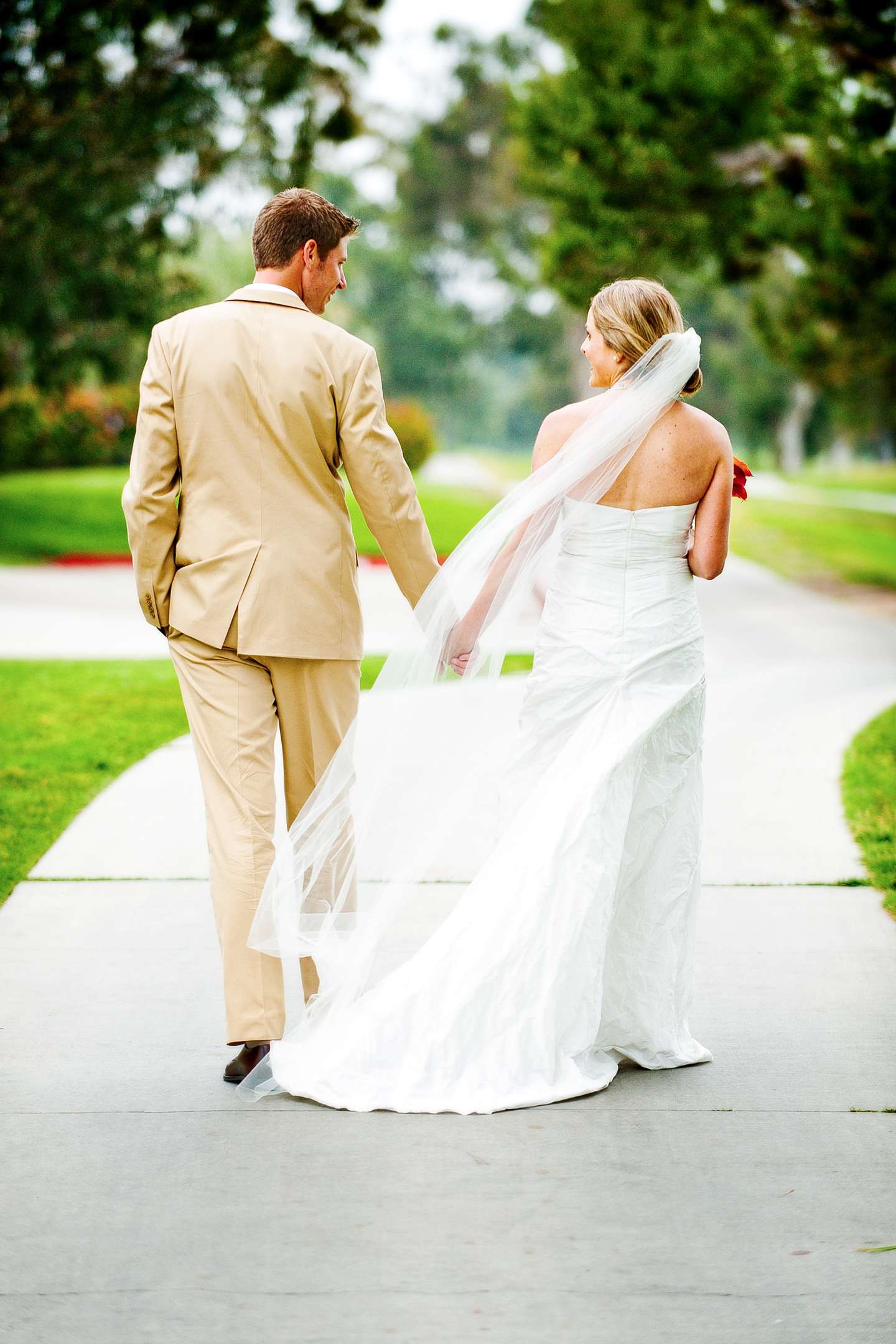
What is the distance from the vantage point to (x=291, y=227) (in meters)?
4.01

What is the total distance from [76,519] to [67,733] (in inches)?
564

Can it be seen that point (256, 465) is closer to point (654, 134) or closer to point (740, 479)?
point (740, 479)

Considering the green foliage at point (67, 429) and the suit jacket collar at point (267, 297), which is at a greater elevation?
the suit jacket collar at point (267, 297)

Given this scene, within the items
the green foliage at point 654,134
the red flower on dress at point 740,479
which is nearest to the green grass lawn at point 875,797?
the red flower on dress at point 740,479

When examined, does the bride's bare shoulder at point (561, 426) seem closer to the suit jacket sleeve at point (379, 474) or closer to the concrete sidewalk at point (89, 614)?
the suit jacket sleeve at point (379, 474)

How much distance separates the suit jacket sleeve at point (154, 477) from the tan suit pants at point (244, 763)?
9.1 inches

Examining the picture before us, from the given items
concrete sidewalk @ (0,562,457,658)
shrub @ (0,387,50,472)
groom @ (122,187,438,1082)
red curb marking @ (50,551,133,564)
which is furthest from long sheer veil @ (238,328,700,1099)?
shrub @ (0,387,50,472)

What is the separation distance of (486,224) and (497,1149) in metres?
51.0

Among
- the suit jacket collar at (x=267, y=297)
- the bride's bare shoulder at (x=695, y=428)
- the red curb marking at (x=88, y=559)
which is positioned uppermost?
the suit jacket collar at (x=267, y=297)

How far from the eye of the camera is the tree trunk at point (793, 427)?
6256 cm

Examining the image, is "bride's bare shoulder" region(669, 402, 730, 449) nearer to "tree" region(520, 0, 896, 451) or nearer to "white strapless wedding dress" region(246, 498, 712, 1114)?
"white strapless wedding dress" region(246, 498, 712, 1114)

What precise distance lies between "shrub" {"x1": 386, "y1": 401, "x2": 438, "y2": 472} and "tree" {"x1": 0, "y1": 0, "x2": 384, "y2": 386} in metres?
7.37

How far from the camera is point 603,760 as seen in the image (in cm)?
402

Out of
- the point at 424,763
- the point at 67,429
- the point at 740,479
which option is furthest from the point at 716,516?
the point at 67,429
